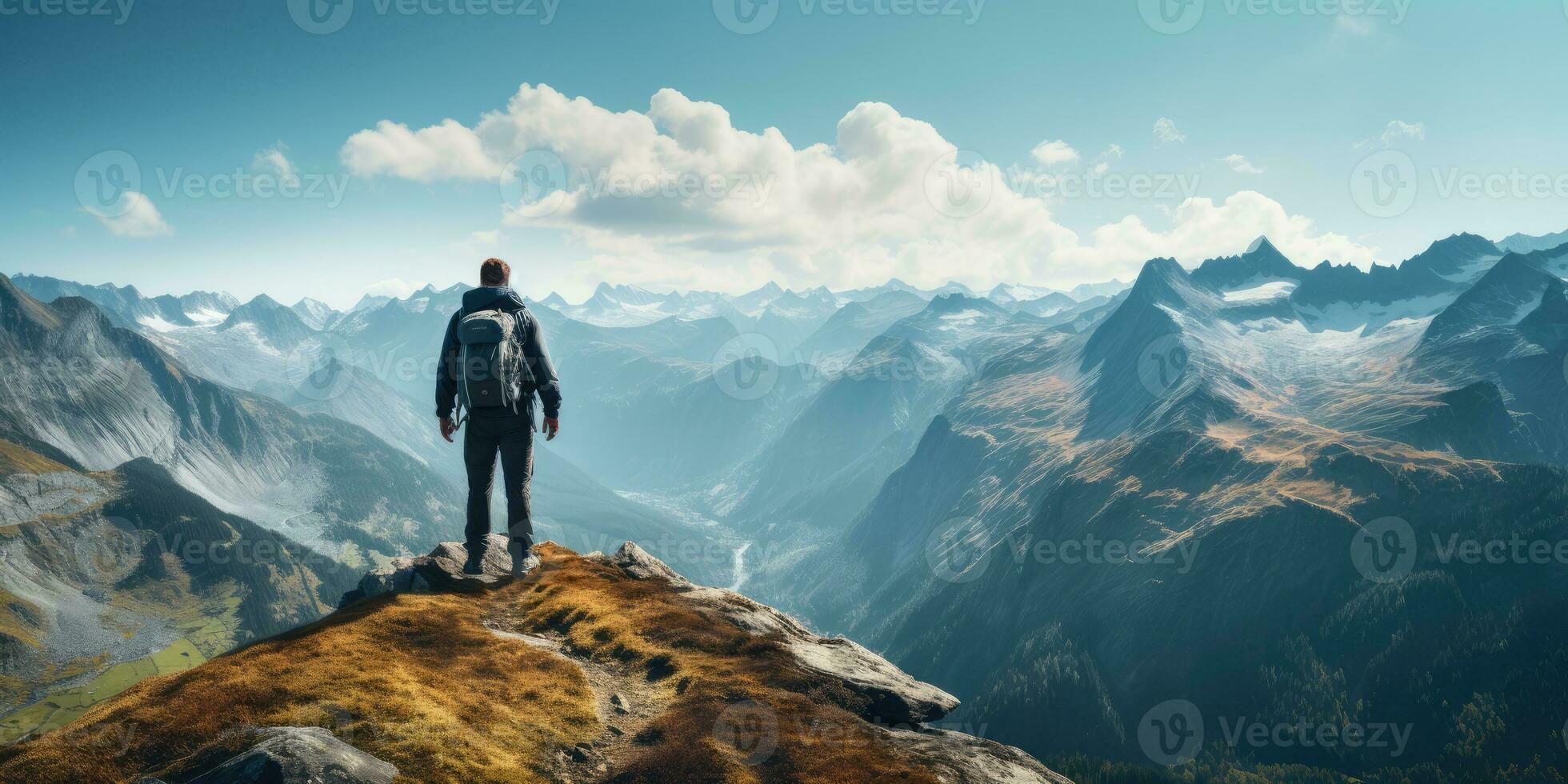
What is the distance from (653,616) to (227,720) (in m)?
12.4

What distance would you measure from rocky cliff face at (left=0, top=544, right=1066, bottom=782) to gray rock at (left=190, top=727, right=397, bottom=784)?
0.13 feet

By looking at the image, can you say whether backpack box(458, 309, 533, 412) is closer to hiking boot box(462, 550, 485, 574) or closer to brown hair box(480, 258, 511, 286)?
brown hair box(480, 258, 511, 286)

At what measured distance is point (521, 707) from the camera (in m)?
16.9

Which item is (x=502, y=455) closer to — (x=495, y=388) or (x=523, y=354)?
(x=495, y=388)

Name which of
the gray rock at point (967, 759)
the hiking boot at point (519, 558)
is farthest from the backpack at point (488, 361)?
the gray rock at point (967, 759)

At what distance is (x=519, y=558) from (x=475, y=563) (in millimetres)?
1867

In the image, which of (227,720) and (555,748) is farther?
(555,748)

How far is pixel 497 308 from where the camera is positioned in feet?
74.9

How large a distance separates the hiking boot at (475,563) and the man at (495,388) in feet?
8.33

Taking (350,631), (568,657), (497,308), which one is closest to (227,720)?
(350,631)

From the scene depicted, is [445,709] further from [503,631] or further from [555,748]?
[503,631]

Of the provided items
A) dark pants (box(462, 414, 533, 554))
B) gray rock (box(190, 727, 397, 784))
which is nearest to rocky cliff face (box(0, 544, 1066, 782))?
gray rock (box(190, 727, 397, 784))

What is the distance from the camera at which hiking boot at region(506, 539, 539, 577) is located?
1079 inches

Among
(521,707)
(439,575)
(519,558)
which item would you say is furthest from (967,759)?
(439,575)
